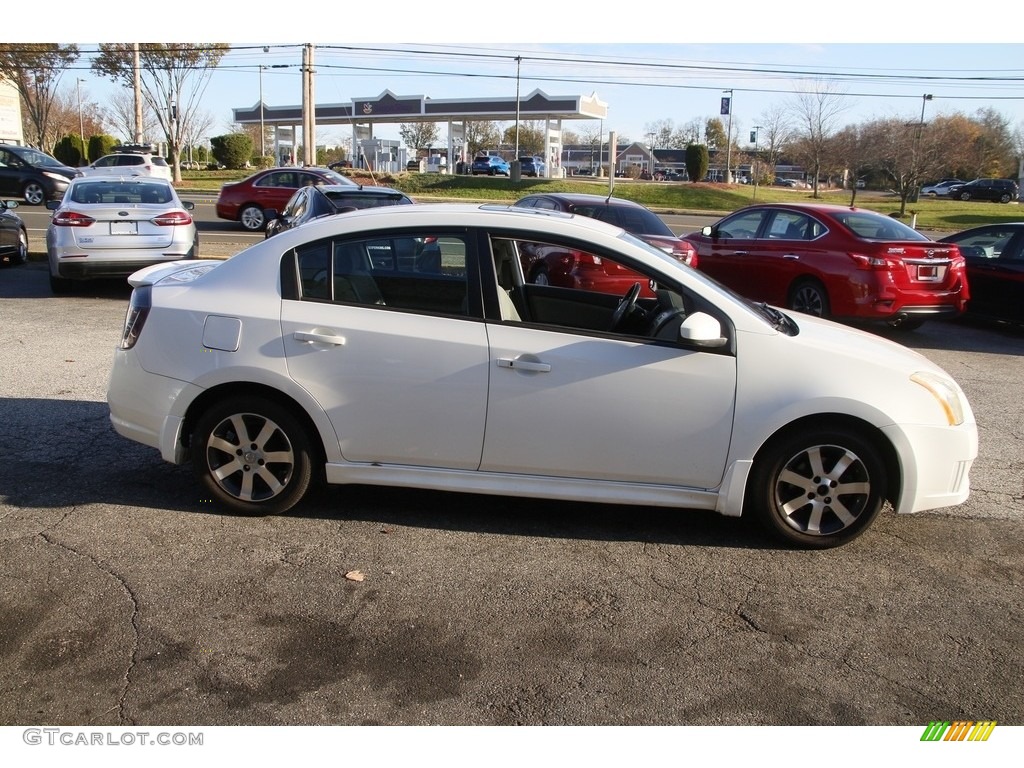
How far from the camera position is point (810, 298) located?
36.6 feet

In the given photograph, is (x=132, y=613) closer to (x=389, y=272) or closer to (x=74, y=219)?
(x=389, y=272)

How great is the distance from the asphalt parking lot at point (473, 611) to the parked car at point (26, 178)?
26.8m

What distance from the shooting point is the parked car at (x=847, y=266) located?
10.5m

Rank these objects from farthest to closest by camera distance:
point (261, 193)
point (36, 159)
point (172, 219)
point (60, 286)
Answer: point (36, 159)
point (261, 193)
point (60, 286)
point (172, 219)

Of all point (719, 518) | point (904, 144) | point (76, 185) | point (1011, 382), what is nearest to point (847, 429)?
point (719, 518)

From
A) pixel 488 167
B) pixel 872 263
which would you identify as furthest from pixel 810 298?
pixel 488 167

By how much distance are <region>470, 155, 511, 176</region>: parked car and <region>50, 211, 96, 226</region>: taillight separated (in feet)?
159

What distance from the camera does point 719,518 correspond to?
206 inches

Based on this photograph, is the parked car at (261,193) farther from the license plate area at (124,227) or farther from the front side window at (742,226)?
the front side window at (742,226)

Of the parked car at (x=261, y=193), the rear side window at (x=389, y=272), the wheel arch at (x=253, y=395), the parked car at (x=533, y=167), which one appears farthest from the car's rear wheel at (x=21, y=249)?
the parked car at (x=533, y=167)

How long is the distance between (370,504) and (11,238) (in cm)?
1143

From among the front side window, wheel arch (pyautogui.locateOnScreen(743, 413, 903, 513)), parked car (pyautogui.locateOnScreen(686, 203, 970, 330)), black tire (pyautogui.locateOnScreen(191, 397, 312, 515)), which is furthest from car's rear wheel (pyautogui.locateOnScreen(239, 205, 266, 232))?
wheel arch (pyautogui.locateOnScreen(743, 413, 903, 513))

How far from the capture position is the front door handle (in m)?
4.61

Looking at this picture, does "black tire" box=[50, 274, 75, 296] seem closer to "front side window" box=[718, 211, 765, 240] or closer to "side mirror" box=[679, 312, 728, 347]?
"front side window" box=[718, 211, 765, 240]
